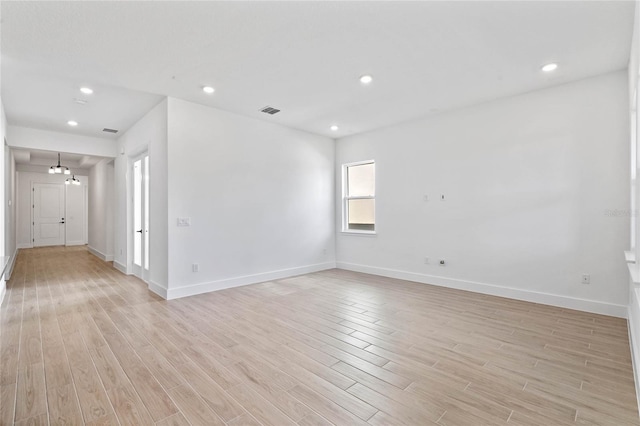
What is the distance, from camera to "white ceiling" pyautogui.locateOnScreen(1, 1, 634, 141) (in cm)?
244

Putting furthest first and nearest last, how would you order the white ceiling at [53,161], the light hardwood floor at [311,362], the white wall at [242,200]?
the white ceiling at [53,161]
the white wall at [242,200]
the light hardwood floor at [311,362]

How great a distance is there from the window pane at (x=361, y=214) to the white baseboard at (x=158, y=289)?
12.3 feet

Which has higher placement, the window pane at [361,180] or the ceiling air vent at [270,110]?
the ceiling air vent at [270,110]

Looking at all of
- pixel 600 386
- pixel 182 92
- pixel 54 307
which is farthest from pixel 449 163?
pixel 54 307

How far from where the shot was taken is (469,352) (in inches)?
104

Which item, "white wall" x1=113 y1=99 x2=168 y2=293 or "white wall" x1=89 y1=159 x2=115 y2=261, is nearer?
"white wall" x1=113 y1=99 x2=168 y2=293

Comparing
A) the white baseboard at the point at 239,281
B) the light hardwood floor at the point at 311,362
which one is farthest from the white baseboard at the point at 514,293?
the white baseboard at the point at 239,281

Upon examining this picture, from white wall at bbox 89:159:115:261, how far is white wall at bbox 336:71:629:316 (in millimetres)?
6544

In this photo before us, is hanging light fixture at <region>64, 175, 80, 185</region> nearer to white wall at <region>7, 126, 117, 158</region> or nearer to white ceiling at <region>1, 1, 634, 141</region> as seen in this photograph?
white wall at <region>7, 126, 117, 158</region>

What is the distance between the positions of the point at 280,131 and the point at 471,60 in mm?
3421

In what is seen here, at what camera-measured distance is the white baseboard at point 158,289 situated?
4.34 m

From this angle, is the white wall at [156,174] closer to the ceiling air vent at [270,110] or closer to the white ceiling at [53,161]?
the ceiling air vent at [270,110]

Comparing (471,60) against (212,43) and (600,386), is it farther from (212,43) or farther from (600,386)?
(600,386)

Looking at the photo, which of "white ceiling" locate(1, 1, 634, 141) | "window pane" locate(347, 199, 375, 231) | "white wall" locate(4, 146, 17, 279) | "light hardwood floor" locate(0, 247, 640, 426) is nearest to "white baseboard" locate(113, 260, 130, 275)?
"white wall" locate(4, 146, 17, 279)
